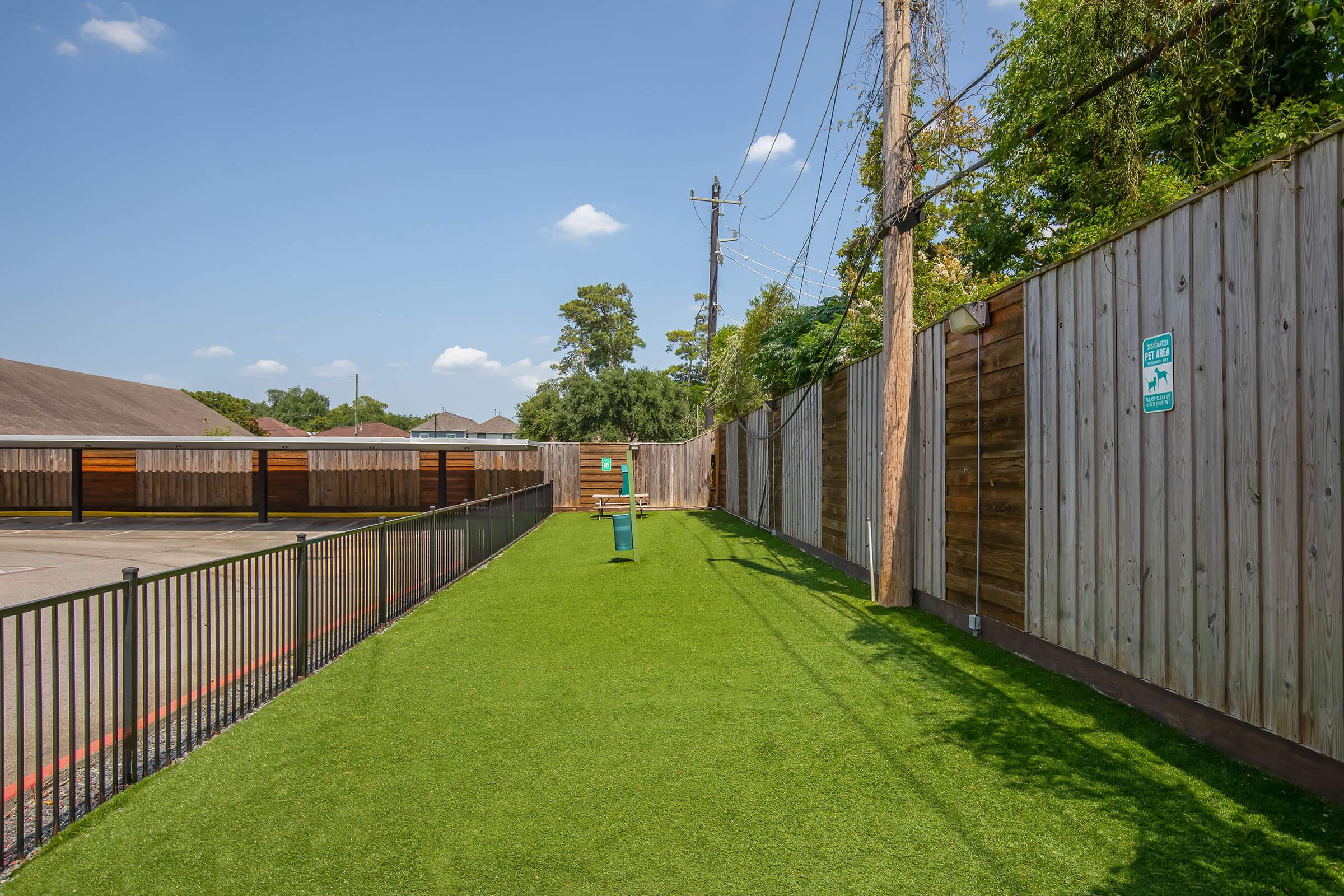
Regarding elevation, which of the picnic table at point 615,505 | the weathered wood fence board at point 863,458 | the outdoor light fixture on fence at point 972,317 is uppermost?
the outdoor light fixture on fence at point 972,317

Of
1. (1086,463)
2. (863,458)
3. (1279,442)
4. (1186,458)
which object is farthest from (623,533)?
(1279,442)

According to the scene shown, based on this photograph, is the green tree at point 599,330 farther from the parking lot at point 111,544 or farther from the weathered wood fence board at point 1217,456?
the weathered wood fence board at point 1217,456

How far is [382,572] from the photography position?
6129mm

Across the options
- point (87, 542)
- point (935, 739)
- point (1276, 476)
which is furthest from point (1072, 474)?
point (87, 542)

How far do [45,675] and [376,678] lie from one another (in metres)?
2.75

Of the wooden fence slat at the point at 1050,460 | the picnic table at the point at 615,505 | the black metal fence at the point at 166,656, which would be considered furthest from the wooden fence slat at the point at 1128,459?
the picnic table at the point at 615,505

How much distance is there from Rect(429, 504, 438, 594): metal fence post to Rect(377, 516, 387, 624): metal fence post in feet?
3.86

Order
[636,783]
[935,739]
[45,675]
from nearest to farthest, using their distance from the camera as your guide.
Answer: [636,783] → [935,739] → [45,675]

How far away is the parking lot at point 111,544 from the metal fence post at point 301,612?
189 inches

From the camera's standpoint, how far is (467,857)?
2.47 meters

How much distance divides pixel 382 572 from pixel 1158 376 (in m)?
5.79

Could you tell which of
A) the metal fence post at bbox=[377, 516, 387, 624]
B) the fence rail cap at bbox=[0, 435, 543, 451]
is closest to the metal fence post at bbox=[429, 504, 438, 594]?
the metal fence post at bbox=[377, 516, 387, 624]

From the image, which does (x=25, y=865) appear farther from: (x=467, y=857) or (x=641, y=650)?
(x=641, y=650)

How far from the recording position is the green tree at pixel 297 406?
4092 inches
